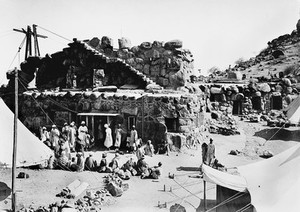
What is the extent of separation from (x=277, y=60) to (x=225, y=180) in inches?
948

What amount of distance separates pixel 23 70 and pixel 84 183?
8.89 m

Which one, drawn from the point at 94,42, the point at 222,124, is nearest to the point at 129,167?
the point at 94,42

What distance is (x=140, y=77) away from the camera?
44.1 ft

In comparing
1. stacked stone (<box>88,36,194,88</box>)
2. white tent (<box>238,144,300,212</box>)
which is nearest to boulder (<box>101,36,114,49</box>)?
stacked stone (<box>88,36,194,88</box>)

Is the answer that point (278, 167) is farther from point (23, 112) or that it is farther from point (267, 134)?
point (23, 112)

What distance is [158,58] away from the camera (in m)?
13.7

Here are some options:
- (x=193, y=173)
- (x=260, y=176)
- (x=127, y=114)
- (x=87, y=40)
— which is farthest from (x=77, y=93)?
(x=260, y=176)

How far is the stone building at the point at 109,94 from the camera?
37.9ft

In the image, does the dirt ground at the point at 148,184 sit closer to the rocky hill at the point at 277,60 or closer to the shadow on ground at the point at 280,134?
the shadow on ground at the point at 280,134

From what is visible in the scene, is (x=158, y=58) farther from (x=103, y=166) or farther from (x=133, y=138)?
(x=103, y=166)

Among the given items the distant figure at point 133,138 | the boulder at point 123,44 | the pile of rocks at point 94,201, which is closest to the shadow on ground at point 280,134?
the distant figure at point 133,138

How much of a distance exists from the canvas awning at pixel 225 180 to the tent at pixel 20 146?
4.56 meters

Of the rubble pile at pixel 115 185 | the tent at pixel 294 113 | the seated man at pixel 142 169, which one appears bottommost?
the rubble pile at pixel 115 185

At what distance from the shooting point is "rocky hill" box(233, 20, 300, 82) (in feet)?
82.5
